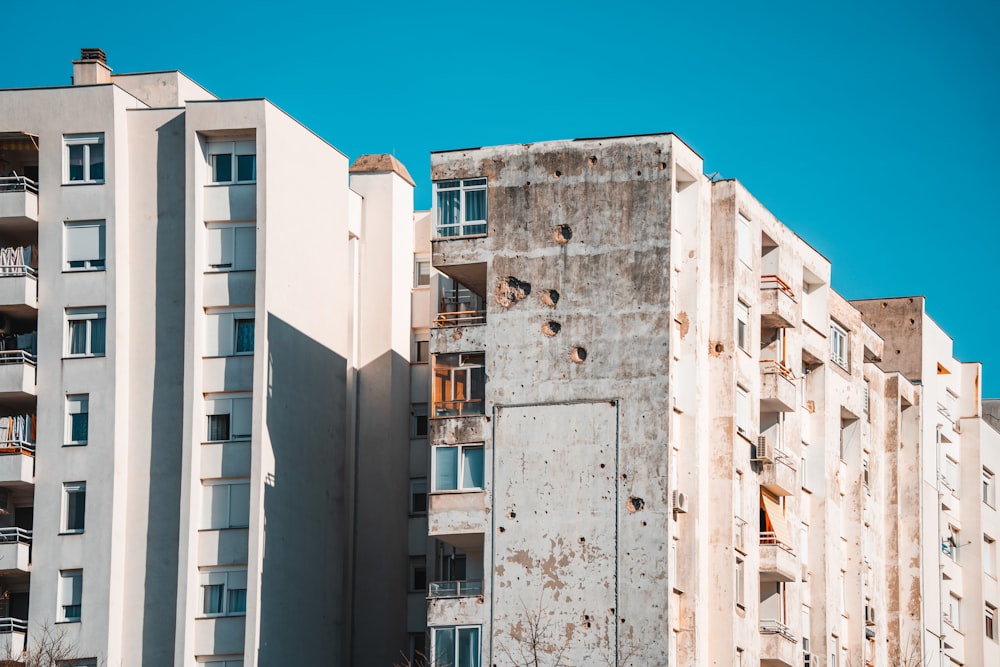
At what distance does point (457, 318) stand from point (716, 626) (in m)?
11.9

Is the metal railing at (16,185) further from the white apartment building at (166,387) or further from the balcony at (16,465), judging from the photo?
the balcony at (16,465)

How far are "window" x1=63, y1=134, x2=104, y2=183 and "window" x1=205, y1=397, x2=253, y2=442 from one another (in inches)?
319

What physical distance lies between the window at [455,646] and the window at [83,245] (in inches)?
636

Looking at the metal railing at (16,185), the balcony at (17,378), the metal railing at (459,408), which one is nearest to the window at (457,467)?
the metal railing at (459,408)

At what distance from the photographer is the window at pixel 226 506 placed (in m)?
70.4

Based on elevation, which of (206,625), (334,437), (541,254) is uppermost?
(541,254)

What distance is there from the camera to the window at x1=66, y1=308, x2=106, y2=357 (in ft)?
236

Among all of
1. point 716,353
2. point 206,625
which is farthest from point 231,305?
point 716,353

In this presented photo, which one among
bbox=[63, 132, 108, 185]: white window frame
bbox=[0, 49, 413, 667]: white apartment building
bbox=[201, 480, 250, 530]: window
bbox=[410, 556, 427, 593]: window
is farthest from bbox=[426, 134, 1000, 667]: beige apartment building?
bbox=[63, 132, 108, 185]: white window frame

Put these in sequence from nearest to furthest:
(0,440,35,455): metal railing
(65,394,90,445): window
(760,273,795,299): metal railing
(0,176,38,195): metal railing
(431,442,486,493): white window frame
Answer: (431,442,486,493): white window frame
(65,394,90,445): window
(0,440,35,455): metal railing
(0,176,38,195): metal railing
(760,273,795,299): metal railing

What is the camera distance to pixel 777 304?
243 ft

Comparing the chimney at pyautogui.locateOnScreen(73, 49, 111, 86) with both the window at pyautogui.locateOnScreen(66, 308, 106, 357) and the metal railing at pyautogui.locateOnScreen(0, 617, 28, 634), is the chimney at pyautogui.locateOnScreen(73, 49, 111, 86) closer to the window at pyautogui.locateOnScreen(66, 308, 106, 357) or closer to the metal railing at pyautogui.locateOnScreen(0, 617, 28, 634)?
the window at pyautogui.locateOnScreen(66, 308, 106, 357)

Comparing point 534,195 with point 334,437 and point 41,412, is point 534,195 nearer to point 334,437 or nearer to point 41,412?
point 334,437

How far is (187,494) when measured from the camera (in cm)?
7006
